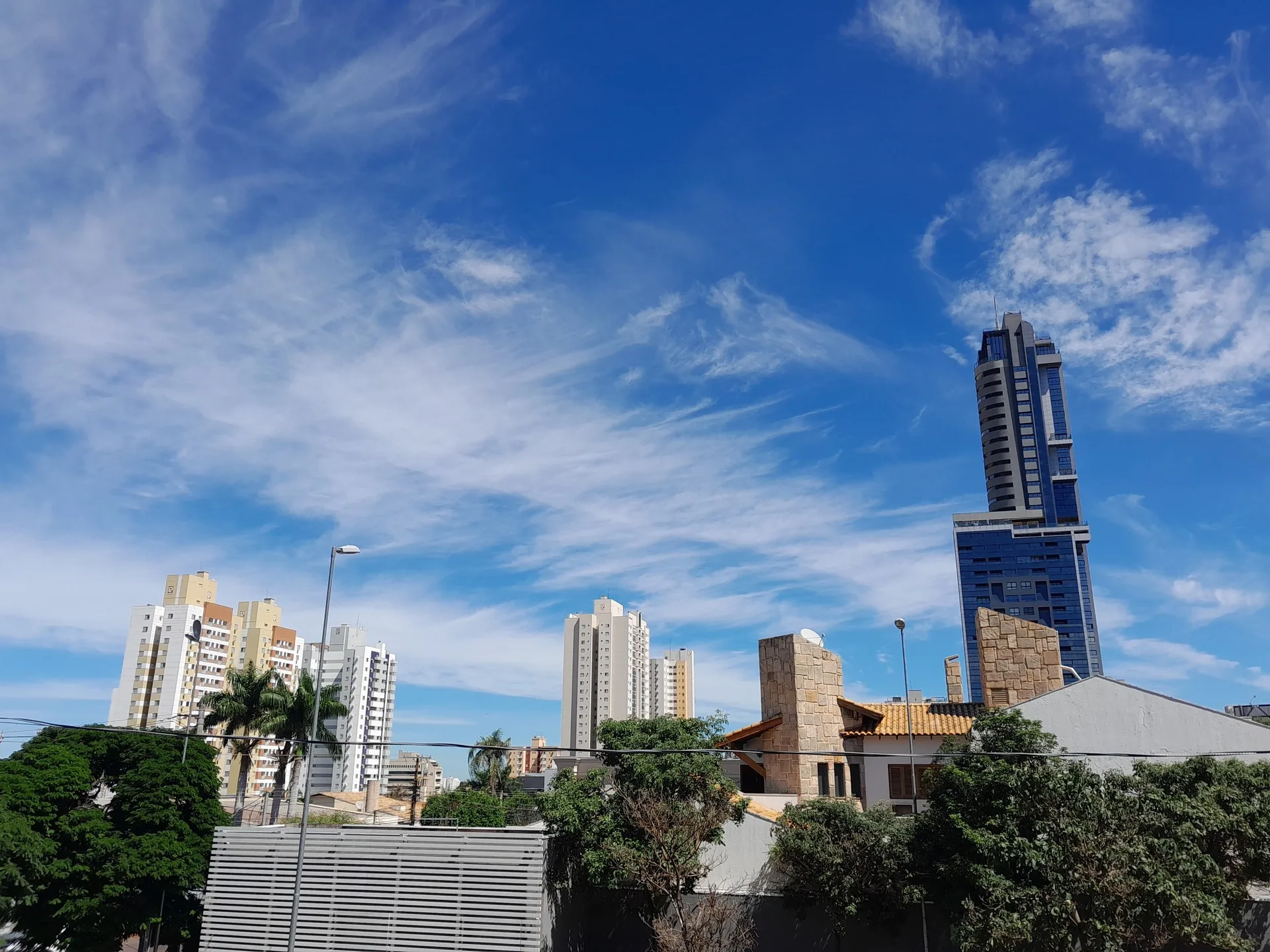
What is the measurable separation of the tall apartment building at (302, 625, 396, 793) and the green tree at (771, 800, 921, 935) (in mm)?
158716

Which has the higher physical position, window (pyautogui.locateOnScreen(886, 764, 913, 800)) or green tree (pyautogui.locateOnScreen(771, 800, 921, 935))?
window (pyautogui.locateOnScreen(886, 764, 913, 800))

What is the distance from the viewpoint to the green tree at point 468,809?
63219 mm

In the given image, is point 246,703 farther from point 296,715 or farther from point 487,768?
point 487,768

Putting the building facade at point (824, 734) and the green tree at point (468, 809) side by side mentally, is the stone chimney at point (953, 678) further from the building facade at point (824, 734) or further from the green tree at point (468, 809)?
the green tree at point (468, 809)

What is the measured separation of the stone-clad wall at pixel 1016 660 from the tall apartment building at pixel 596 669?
14042cm

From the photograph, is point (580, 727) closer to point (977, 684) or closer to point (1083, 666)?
point (977, 684)

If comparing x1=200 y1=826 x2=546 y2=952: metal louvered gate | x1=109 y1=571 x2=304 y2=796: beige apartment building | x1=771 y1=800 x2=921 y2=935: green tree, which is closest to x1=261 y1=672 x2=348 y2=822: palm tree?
x1=200 y1=826 x2=546 y2=952: metal louvered gate

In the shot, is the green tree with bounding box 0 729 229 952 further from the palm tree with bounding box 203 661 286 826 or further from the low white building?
the low white building

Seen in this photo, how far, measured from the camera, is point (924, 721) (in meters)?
38.8

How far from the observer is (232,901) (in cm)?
2884

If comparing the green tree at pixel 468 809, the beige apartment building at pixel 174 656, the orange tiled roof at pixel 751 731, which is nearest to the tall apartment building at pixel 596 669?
the beige apartment building at pixel 174 656

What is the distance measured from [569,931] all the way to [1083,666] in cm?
18653

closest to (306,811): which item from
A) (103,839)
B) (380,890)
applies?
(380,890)

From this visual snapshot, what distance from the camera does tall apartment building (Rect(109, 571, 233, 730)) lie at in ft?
462
